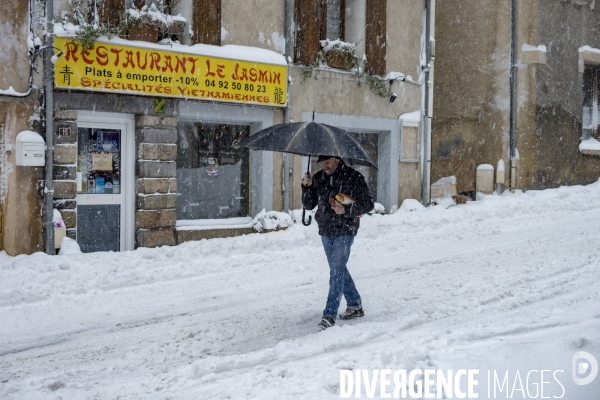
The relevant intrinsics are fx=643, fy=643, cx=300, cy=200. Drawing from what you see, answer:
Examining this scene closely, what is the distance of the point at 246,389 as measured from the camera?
173 inches

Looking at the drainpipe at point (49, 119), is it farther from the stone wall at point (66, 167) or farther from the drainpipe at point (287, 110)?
the drainpipe at point (287, 110)

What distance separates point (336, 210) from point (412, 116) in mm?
9523

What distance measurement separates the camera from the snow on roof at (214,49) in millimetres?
10250

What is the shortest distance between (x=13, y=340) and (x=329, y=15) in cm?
1020

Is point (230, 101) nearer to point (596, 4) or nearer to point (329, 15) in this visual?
point (329, 15)

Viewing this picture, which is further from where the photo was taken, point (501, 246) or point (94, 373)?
point (501, 246)

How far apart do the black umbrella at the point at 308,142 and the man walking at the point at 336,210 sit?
226 mm

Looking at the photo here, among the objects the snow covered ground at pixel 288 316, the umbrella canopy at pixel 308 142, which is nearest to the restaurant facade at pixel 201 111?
the snow covered ground at pixel 288 316

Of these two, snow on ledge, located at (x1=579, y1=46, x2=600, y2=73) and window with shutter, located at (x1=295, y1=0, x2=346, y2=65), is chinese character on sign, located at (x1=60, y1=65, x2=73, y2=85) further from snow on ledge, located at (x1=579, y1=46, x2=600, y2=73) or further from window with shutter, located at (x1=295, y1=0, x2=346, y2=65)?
snow on ledge, located at (x1=579, y1=46, x2=600, y2=73)

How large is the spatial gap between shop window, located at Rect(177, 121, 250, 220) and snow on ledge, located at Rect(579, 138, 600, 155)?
35.1ft

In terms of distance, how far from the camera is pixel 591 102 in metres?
19.1

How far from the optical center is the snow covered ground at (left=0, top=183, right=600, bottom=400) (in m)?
4.55

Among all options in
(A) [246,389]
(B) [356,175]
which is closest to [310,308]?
(B) [356,175]

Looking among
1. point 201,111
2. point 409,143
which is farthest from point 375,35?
point 201,111
